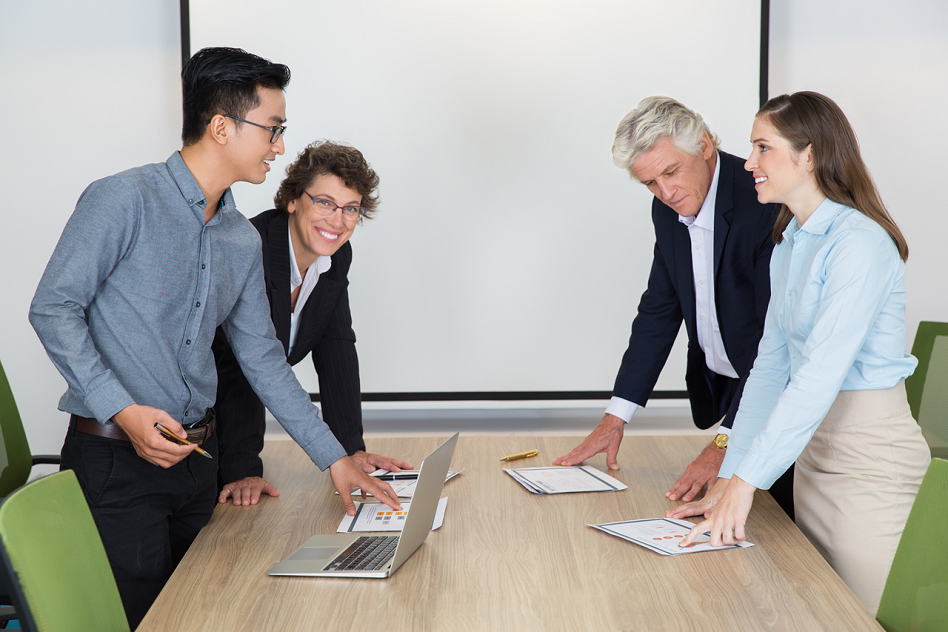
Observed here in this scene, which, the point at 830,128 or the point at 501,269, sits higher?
the point at 830,128

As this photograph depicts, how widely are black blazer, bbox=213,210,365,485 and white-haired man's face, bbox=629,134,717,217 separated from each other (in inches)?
38.0

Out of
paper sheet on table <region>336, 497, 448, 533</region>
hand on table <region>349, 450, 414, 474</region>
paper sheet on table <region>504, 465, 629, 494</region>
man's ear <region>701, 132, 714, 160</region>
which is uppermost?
man's ear <region>701, 132, 714, 160</region>

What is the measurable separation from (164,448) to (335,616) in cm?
51

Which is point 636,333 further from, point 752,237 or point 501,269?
point 501,269

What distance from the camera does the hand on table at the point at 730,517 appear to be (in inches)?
57.2

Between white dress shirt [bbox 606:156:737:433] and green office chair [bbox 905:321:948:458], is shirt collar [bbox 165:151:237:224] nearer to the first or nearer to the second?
white dress shirt [bbox 606:156:737:433]

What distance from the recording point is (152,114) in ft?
10.9

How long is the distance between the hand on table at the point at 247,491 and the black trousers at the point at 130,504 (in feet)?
0.62

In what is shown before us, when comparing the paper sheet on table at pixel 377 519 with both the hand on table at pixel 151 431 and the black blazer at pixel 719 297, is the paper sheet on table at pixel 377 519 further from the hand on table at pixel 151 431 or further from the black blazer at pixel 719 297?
the black blazer at pixel 719 297

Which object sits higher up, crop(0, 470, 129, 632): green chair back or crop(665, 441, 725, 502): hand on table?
crop(0, 470, 129, 632): green chair back

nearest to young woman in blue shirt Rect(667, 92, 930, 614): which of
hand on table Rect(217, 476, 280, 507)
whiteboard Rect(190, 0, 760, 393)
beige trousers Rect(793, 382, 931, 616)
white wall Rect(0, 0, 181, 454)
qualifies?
beige trousers Rect(793, 382, 931, 616)

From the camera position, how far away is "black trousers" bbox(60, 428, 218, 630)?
62.8 inches

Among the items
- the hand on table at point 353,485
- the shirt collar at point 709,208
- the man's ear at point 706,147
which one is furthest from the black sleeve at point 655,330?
the hand on table at point 353,485

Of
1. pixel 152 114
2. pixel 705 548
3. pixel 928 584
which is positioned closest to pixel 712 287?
pixel 705 548
